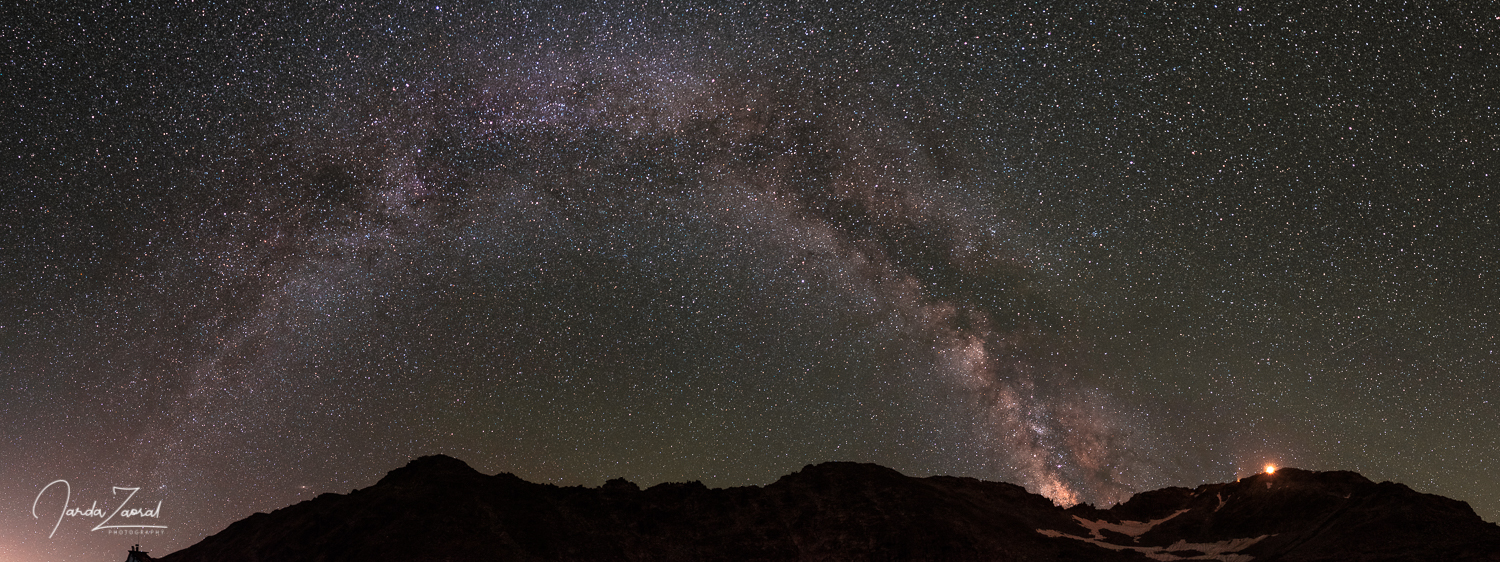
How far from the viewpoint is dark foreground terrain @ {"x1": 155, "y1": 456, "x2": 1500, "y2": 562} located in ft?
191

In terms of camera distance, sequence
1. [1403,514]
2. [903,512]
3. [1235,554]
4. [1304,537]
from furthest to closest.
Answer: [903,512] → [1235,554] → [1304,537] → [1403,514]

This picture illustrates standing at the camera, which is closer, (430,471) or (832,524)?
(430,471)

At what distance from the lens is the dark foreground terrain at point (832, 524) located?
191ft

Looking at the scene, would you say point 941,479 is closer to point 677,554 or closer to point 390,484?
point 677,554

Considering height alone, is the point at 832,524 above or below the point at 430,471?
below

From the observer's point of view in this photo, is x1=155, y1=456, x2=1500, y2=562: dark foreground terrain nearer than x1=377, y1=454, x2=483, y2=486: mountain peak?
Yes

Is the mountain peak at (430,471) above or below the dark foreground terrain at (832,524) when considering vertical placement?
above

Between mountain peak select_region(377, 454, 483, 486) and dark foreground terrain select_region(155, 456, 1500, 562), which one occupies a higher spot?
mountain peak select_region(377, 454, 483, 486)

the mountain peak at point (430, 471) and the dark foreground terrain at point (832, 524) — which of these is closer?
the dark foreground terrain at point (832, 524)

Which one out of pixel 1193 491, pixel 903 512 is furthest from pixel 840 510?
pixel 1193 491

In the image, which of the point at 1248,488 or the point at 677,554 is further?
the point at 1248,488

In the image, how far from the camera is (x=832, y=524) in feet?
238

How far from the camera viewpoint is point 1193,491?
9119 centimetres

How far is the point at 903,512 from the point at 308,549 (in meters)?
46.4
